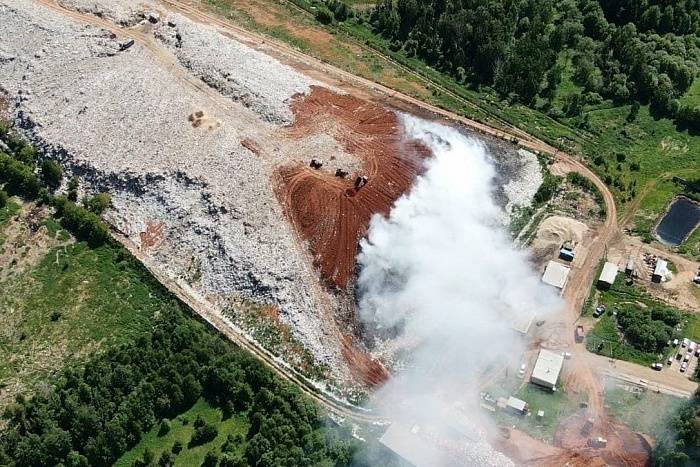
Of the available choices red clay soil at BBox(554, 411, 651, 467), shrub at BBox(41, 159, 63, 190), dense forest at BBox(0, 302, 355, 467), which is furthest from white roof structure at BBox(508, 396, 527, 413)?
shrub at BBox(41, 159, 63, 190)

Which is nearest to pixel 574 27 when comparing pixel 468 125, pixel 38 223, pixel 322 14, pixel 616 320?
pixel 468 125

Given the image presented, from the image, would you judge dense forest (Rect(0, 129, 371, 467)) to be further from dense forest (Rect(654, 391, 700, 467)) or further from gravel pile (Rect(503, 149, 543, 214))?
gravel pile (Rect(503, 149, 543, 214))

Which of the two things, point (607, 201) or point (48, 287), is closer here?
point (48, 287)

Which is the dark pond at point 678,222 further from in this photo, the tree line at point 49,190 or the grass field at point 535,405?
the tree line at point 49,190

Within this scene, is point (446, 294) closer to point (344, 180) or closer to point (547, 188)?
point (344, 180)

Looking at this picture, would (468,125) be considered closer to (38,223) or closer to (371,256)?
(371,256)
